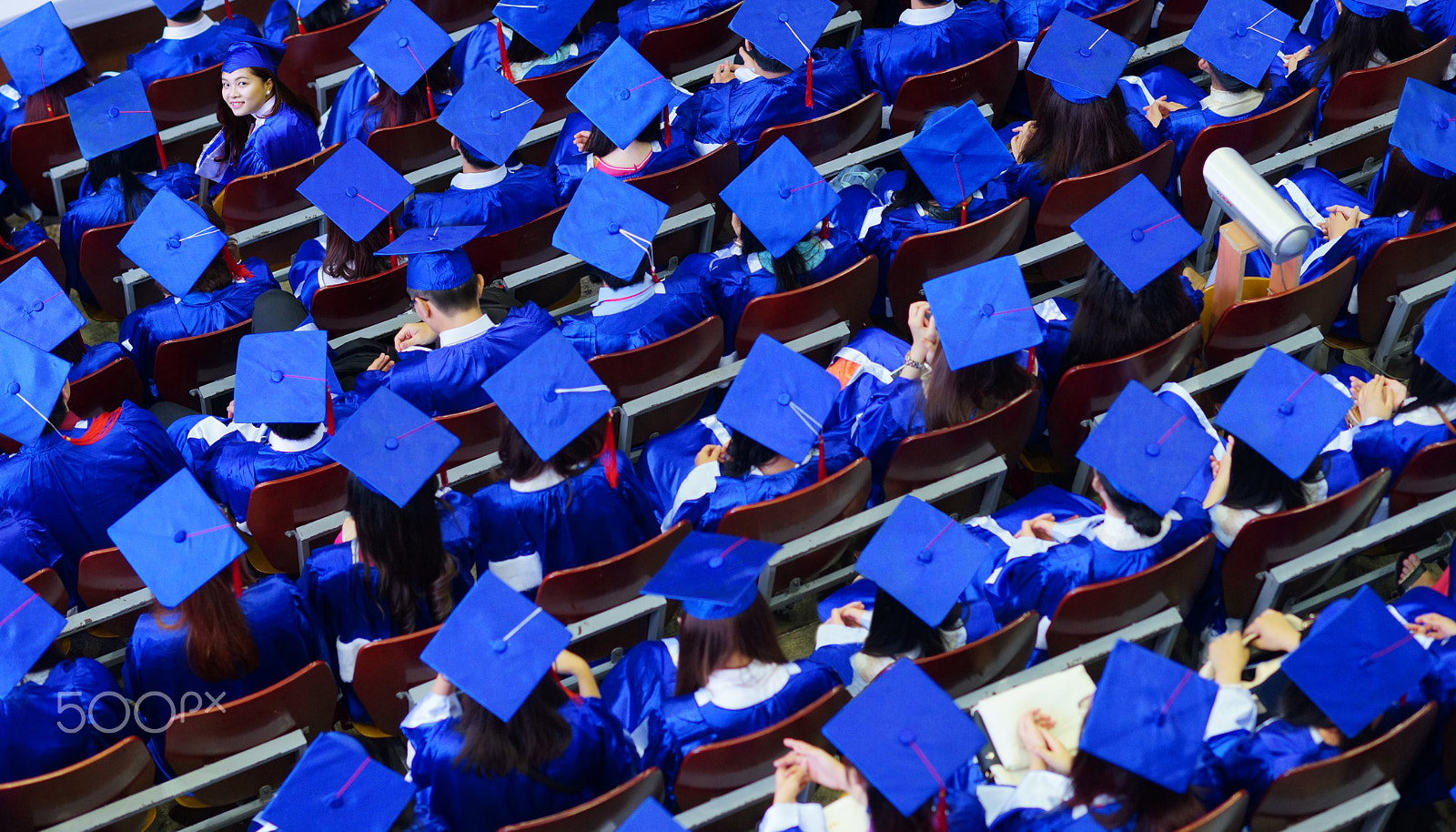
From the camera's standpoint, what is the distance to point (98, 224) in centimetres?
484

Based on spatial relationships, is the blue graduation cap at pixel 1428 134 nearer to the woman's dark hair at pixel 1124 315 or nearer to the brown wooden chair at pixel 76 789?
the woman's dark hair at pixel 1124 315

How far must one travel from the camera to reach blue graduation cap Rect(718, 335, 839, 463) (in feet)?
11.1

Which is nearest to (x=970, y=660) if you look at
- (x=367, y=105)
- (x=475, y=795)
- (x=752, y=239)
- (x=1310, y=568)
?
(x=1310, y=568)

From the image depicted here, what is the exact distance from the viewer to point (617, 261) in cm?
401

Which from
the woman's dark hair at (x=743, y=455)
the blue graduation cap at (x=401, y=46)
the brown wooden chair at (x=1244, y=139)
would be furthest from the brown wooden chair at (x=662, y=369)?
the blue graduation cap at (x=401, y=46)

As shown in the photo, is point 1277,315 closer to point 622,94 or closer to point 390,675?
point 622,94

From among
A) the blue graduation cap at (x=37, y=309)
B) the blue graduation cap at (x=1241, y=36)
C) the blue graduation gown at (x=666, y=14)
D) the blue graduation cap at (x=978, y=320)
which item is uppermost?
the blue graduation cap at (x=1241, y=36)

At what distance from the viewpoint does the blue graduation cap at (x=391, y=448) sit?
327 cm

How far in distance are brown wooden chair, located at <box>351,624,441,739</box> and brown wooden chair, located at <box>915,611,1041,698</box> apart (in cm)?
107

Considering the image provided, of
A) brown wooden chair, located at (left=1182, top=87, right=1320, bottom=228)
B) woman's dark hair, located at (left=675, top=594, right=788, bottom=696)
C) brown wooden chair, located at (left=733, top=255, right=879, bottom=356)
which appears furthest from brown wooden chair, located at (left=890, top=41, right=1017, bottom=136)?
woman's dark hair, located at (left=675, top=594, right=788, bottom=696)

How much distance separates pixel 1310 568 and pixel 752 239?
1.83m

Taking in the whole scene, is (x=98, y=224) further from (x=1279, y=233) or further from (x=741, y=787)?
(x=1279, y=233)

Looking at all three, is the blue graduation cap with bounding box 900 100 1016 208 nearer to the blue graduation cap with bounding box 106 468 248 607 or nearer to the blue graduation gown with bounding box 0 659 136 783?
the blue graduation cap with bounding box 106 468 248 607

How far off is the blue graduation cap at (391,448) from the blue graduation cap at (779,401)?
682mm
